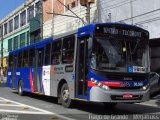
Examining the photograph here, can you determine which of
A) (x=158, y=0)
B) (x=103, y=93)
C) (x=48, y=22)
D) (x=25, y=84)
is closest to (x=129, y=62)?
(x=103, y=93)

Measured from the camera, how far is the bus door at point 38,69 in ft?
64.9

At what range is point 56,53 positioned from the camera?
686 inches

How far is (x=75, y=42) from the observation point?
608 inches

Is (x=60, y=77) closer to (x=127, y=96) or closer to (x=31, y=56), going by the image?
(x=127, y=96)

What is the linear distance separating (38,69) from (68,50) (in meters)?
4.55

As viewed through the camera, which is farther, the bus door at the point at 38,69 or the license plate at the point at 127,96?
the bus door at the point at 38,69

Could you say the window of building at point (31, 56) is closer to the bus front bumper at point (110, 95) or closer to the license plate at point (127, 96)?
the bus front bumper at point (110, 95)

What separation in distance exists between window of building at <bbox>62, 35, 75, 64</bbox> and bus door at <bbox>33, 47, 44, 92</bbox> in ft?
10.7

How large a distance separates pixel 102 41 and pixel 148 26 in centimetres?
1253

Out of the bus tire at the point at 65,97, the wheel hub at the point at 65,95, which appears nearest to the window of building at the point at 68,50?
the bus tire at the point at 65,97

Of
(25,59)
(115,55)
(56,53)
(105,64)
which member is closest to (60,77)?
(56,53)

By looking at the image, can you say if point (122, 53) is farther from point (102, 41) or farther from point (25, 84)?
point (25, 84)

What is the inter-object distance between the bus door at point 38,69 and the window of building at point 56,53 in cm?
181

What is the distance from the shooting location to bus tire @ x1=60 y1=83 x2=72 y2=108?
1612 centimetres
